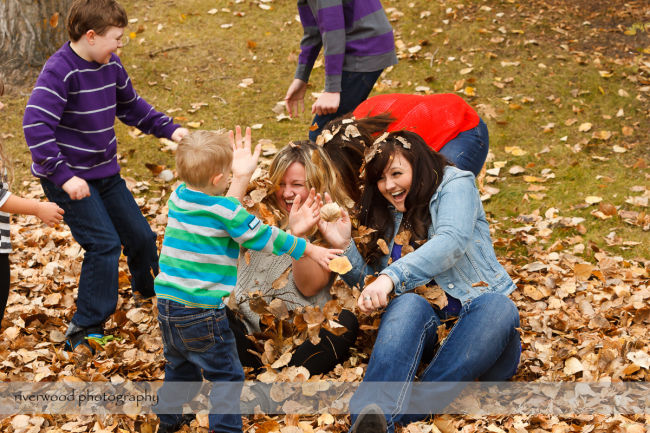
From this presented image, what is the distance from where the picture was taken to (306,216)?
2969mm

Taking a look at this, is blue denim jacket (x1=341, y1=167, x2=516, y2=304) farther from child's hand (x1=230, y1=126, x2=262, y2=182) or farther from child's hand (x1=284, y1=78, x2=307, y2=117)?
child's hand (x1=284, y1=78, x2=307, y2=117)

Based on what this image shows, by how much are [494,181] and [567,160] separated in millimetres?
773

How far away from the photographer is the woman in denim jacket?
2736 mm

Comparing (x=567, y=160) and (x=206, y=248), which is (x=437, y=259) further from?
(x=567, y=160)

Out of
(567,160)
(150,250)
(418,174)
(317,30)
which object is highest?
(317,30)

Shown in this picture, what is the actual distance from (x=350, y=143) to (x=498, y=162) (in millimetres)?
2666

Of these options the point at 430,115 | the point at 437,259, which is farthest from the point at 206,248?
the point at 430,115

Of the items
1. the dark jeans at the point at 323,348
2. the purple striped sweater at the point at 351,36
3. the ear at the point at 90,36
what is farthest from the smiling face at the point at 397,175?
the ear at the point at 90,36

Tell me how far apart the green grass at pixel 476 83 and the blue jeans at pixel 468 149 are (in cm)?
105

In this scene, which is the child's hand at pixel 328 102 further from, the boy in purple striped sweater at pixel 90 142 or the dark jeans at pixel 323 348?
the dark jeans at pixel 323 348

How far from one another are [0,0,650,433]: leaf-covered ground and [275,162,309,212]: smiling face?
52 centimetres

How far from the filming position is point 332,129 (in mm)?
3613

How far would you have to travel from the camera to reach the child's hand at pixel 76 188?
322 cm

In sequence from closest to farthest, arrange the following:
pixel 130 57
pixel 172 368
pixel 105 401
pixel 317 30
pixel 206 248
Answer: pixel 206 248 → pixel 172 368 → pixel 105 401 → pixel 317 30 → pixel 130 57
